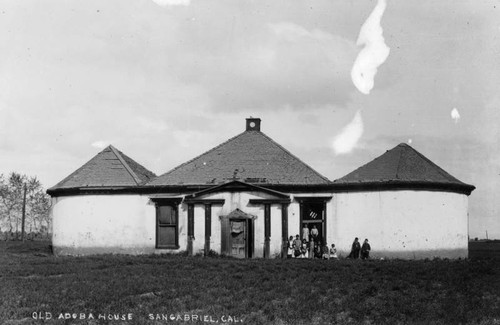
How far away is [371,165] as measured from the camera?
24922 millimetres

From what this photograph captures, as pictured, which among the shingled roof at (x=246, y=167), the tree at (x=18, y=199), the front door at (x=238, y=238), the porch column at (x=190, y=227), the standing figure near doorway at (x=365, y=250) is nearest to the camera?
the standing figure near doorway at (x=365, y=250)

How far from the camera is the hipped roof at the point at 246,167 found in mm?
25281

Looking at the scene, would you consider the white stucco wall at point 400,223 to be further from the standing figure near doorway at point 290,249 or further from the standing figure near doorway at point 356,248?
the standing figure near doorway at point 290,249

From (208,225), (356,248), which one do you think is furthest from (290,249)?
(208,225)

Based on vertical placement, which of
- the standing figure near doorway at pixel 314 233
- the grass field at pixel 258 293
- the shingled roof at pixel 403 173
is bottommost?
the grass field at pixel 258 293

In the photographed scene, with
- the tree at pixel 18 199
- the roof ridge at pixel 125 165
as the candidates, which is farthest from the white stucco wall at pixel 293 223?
the tree at pixel 18 199

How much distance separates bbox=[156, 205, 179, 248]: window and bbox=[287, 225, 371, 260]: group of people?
5246mm

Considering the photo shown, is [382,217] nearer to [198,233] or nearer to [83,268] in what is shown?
[198,233]

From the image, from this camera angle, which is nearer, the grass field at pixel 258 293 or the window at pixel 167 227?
the grass field at pixel 258 293

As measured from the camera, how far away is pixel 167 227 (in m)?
25.4

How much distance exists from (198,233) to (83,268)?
690 centimetres

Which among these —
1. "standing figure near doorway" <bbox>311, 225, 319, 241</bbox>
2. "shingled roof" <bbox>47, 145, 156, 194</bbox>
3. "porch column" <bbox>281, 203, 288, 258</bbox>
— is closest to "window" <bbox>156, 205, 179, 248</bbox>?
"shingled roof" <bbox>47, 145, 156, 194</bbox>

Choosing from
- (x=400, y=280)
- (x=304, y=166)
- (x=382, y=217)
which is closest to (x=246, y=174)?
(x=304, y=166)

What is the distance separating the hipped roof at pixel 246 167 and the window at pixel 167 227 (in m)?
1.29
